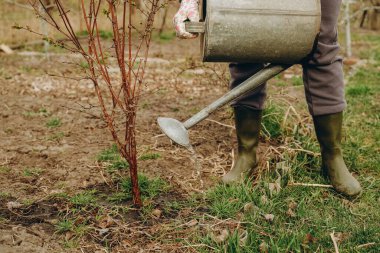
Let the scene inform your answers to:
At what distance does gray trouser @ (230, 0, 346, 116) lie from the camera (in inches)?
82.4

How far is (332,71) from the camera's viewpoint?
217 cm

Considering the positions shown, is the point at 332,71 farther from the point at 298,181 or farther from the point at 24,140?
the point at 24,140

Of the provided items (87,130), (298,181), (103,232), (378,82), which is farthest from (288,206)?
(378,82)

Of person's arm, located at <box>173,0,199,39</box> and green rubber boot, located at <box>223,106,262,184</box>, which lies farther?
green rubber boot, located at <box>223,106,262,184</box>

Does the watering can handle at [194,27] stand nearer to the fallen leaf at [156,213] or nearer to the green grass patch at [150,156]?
the fallen leaf at [156,213]

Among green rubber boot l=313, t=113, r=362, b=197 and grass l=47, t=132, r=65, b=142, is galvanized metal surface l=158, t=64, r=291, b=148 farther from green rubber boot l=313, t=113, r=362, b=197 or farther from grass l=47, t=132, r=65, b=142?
grass l=47, t=132, r=65, b=142

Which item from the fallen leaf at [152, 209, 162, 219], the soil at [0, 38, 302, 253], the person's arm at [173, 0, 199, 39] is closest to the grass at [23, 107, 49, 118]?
the soil at [0, 38, 302, 253]

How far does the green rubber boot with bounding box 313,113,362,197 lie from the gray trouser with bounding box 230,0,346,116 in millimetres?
56

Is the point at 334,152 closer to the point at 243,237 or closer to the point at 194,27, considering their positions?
the point at 243,237

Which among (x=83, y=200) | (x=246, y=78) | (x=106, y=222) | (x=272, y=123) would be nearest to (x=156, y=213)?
(x=106, y=222)

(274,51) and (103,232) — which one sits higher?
(274,51)

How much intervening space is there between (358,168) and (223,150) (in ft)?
2.56

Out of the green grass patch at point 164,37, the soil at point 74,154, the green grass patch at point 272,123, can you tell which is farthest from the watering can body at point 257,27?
the green grass patch at point 164,37

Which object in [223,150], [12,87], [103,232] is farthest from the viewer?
[12,87]
